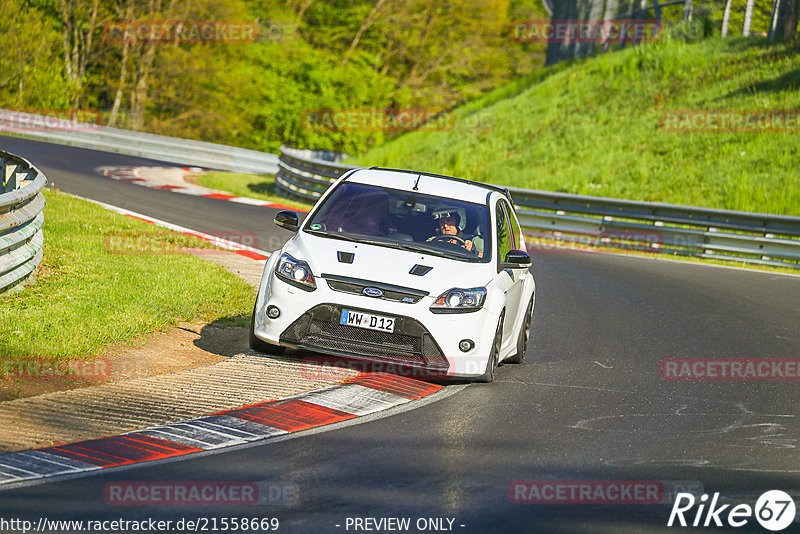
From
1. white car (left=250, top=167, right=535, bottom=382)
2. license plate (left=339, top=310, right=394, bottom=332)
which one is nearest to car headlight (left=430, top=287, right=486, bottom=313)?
white car (left=250, top=167, right=535, bottom=382)

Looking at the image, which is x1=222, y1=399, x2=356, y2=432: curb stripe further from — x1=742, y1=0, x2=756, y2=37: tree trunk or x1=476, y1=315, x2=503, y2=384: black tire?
x1=742, y1=0, x2=756, y2=37: tree trunk

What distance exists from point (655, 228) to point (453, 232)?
12.5 m

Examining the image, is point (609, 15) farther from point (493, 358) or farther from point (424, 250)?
point (493, 358)

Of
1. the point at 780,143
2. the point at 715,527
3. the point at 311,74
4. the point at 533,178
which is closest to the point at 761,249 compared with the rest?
the point at 780,143

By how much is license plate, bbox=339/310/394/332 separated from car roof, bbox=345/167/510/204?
1949 millimetres

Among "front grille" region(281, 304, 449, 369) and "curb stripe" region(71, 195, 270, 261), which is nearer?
"front grille" region(281, 304, 449, 369)

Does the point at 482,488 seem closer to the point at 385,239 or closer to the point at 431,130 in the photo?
the point at 385,239

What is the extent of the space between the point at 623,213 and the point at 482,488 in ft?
53.0

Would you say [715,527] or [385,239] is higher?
[385,239]

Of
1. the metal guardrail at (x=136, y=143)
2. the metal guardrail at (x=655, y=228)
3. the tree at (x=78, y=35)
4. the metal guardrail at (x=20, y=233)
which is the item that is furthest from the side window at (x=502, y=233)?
the tree at (x=78, y=35)

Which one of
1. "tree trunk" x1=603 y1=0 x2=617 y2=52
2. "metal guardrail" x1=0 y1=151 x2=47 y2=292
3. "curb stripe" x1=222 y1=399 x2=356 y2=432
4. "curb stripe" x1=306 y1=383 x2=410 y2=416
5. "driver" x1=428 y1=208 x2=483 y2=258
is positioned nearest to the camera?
"curb stripe" x1=222 y1=399 x2=356 y2=432

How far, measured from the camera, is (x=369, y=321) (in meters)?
7.83

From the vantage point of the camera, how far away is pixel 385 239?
874cm

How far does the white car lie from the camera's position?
788 cm
